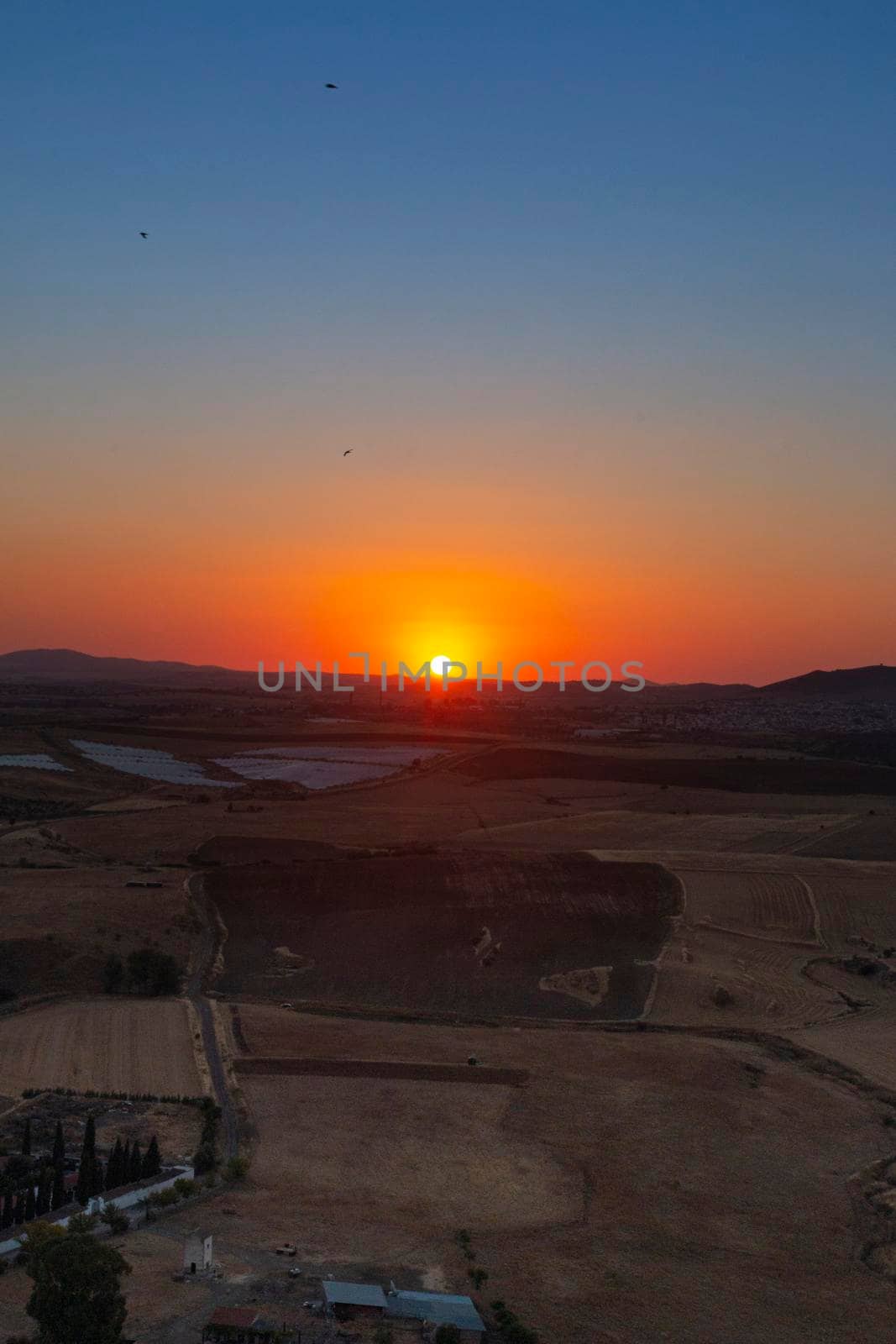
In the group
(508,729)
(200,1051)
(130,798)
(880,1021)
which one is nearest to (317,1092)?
(200,1051)

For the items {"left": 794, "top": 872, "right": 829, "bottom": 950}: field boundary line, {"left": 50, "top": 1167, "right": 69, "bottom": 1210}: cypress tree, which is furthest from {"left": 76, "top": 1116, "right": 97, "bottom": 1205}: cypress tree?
{"left": 794, "top": 872, "right": 829, "bottom": 950}: field boundary line

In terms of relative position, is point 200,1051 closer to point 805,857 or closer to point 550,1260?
point 550,1260

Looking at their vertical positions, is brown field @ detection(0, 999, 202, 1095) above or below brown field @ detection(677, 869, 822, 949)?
below

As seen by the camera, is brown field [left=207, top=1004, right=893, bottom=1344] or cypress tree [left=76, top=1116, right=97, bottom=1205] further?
cypress tree [left=76, top=1116, right=97, bottom=1205]

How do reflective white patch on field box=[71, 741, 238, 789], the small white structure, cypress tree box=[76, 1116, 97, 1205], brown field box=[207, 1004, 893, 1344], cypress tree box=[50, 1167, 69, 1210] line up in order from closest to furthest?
the small white structure, brown field box=[207, 1004, 893, 1344], cypress tree box=[50, 1167, 69, 1210], cypress tree box=[76, 1116, 97, 1205], reflective white patch on field box=[71, 741, 238, 789]

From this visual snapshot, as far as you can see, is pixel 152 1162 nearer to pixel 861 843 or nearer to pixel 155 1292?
pixel 155 1292

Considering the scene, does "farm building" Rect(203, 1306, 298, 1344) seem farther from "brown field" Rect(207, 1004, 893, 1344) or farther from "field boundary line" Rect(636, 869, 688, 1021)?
"field boundary line" Rect(636, 869, 688, 1021)

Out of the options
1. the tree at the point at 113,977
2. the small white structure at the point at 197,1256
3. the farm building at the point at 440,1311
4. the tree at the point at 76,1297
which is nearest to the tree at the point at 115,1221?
the small white structure at the point at 197,1256
